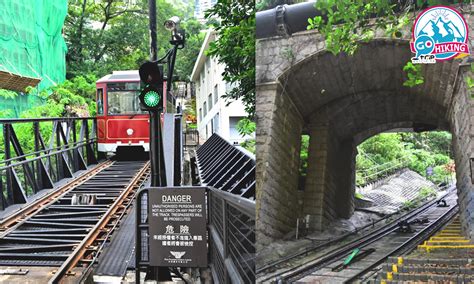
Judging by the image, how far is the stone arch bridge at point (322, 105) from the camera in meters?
1.82

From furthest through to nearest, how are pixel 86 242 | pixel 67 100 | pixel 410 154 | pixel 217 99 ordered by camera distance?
1. pixel 67 100
2. pixel 86 242
3. pixel 410 154
4. pixel 217 99

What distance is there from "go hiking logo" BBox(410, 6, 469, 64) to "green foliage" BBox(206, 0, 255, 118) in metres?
0.64

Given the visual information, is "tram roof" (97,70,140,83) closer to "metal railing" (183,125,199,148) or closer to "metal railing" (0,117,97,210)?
"metal railing" (0,117,97,210)

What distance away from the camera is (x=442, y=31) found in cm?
Answer: 180

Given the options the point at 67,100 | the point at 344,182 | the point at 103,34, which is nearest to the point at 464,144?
the point at 344,182

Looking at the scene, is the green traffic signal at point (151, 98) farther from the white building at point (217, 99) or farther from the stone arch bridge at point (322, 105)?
the stone arch bridge at point (322, 105)

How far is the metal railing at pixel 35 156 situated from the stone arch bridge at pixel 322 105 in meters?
4.30

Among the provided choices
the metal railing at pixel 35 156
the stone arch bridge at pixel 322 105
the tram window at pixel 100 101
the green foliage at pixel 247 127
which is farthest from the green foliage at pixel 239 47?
the tram window at pixel 100 101

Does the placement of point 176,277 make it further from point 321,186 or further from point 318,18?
point 318,18

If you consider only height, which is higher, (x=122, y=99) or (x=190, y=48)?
(x=190, y=48)

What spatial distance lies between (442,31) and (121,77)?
898 cm

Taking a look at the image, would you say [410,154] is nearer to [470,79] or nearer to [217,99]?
[217,99]

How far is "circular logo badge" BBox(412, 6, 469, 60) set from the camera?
1789 millimetres

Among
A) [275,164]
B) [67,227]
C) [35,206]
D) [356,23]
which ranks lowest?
[67,227]
